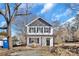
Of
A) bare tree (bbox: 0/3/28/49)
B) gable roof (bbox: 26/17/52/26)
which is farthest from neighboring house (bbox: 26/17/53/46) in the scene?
bare tree (bbox: 0/3/28/49)

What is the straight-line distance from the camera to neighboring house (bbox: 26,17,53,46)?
1.68 m

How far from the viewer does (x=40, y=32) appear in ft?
5.53

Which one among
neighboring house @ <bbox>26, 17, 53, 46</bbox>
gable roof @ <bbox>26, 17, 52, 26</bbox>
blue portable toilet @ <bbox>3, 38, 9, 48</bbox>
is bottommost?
blue portable toilet @ <bbox>3, 38, 9, 48</bbox>

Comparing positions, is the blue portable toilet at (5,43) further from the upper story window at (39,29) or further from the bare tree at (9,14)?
the upper story window at (39,29)

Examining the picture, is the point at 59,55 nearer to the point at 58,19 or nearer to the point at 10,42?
the point at 58,19

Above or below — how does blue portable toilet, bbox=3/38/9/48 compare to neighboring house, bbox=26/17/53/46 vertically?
below

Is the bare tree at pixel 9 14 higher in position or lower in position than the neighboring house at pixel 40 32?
higher

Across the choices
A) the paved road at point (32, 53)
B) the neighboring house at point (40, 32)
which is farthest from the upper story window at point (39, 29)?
the paved road at point (32, 53)

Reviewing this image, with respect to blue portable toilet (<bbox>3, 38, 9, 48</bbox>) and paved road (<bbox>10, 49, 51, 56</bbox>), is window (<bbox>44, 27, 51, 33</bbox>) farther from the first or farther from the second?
blue portable toilet (<bbox>3, 38, 9, 48</bbox>)

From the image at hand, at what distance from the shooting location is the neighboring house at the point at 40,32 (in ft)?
5.53

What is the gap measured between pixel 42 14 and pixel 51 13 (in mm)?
76

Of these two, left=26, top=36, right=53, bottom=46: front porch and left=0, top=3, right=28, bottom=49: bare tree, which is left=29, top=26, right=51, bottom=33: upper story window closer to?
left=26, top=36, right=53, bottom=46: front porch

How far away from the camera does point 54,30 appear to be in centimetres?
170

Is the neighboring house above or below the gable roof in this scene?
below
